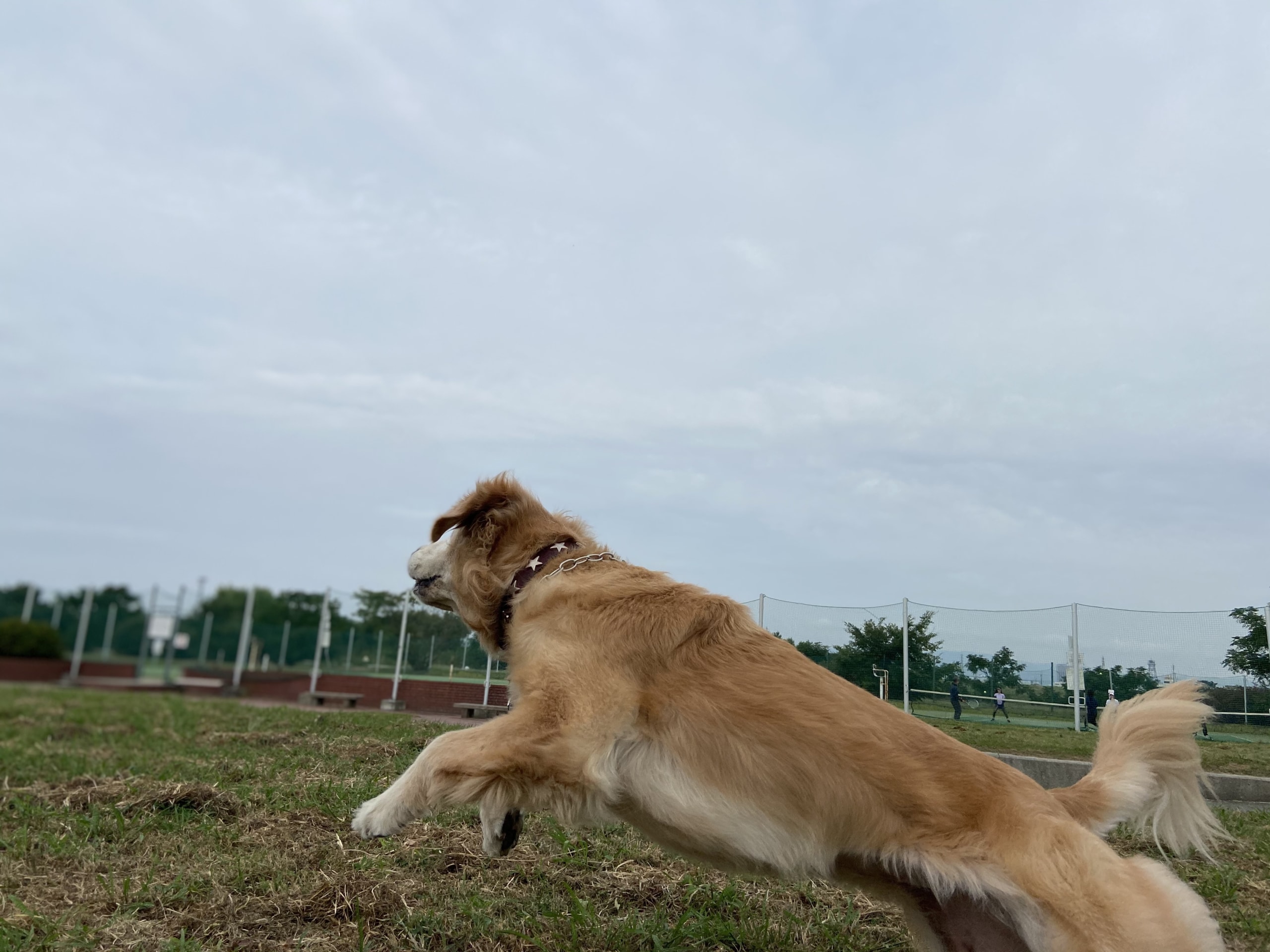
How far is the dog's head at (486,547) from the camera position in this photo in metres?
3.79

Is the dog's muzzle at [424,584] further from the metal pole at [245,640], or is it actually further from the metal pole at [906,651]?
the metal pole at [245,640]

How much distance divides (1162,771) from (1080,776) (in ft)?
3.20

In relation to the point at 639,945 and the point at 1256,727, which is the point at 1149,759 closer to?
the point at 639,945

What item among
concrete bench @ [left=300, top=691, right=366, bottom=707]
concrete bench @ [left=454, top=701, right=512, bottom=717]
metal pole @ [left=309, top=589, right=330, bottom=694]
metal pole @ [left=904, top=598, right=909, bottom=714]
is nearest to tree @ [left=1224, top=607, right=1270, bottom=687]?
metal pole @ [left=904, top=598, right=909, bottom=714]

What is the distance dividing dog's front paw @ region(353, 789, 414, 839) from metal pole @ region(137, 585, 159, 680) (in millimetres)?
38561

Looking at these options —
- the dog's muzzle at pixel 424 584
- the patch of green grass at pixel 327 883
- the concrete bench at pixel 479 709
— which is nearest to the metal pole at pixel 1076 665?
the patch of green grass at pixel 327 883

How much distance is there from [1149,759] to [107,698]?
20.6 meters

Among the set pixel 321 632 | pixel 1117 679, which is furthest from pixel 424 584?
pixel 321 632

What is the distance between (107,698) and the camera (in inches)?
707

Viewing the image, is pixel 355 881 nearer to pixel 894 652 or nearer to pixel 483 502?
pixel 483 502

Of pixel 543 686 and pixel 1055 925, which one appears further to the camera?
pixel 543 686

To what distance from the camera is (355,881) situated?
3.64 metres

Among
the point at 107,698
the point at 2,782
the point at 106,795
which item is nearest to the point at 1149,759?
the point at 106,795

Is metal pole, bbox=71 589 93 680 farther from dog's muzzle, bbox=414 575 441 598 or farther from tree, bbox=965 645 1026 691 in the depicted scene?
tree, bbox=965 645 1026 691
